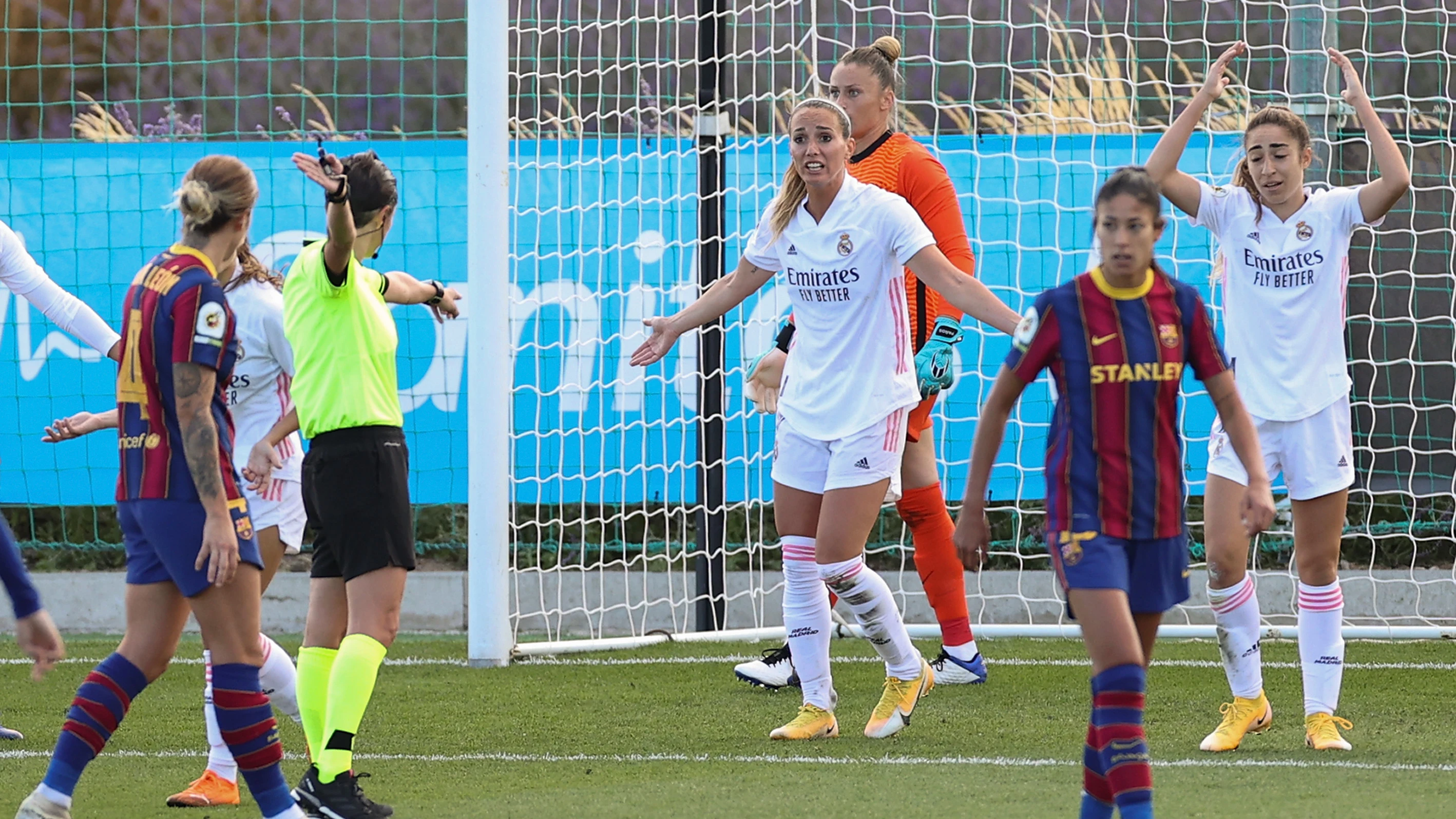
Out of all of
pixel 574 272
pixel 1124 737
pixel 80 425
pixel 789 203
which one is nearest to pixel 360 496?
pixel 80 425

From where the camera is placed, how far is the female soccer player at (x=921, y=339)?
641cm

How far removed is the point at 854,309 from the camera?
557cm

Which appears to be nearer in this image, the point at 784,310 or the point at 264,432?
the point at 264,432

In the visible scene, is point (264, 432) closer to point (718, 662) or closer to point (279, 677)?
point (279, 677)

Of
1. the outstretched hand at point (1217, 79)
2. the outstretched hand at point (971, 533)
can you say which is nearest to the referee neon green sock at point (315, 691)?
the outstretched hand at point (971, 533)

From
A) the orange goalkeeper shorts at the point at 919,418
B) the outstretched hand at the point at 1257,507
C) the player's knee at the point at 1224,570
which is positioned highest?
the orange goalkeeper shorts at the point at 919,418

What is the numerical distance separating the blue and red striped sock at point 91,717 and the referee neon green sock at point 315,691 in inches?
21.0

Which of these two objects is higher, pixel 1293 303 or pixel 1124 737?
pixel 1293 303

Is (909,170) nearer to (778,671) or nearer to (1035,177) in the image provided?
(778,671)

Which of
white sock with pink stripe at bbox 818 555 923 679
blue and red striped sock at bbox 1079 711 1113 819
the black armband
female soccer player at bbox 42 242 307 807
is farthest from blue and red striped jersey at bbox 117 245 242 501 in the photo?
the black armband

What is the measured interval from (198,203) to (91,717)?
1.25m

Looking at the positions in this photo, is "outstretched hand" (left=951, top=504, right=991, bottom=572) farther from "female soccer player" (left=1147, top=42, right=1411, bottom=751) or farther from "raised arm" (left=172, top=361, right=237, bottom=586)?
"female soccer player" (left=1147, top=42, right=1411, bottom=751)

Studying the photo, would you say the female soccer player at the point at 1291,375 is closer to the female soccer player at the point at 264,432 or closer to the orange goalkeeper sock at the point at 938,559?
the orange goalkeeper sock at the point at 938,559

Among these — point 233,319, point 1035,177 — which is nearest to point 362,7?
point 1035,177
